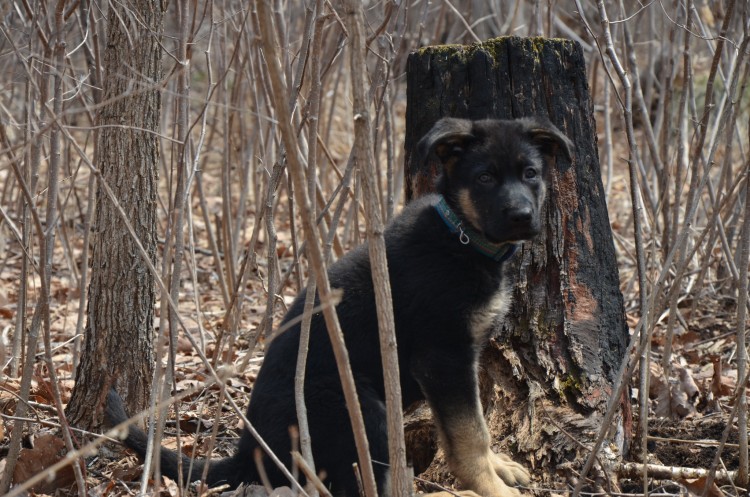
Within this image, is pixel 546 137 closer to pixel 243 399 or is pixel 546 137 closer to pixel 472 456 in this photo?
pixel 472 456

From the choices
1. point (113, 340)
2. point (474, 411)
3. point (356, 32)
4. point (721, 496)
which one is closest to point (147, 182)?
point (113, 340)

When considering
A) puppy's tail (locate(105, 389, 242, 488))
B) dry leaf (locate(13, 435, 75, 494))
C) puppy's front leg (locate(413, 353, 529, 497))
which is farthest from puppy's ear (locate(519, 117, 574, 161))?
dry leaf (locate(13, 435, 75, 494))

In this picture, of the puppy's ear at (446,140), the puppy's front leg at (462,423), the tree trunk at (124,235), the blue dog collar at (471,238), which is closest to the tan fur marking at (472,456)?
the puppy's front leg at (462,423)

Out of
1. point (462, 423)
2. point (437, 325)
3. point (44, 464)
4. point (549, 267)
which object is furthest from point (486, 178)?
point (44, 464)

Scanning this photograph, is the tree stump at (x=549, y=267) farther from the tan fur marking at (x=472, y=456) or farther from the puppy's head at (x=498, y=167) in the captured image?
the tan fur marking at (x=472, y=456)

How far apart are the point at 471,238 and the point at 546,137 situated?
55cm

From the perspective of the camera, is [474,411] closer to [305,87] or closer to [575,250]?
[575,250]

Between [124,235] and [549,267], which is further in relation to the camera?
[549,267]

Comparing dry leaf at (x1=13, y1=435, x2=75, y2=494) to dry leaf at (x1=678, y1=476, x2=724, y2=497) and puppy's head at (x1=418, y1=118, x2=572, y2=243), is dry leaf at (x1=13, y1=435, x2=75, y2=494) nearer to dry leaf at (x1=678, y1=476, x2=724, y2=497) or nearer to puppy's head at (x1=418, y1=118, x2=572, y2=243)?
puppy's head at (x1=418, y1=118, x2=572, y2=243)

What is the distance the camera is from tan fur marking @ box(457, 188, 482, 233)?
367 cm

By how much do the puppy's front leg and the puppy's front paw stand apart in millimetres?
21

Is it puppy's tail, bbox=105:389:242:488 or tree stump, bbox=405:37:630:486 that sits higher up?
tree stump, bbox=405:37:630:486

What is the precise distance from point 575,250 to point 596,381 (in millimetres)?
618

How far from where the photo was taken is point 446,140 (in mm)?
3523
